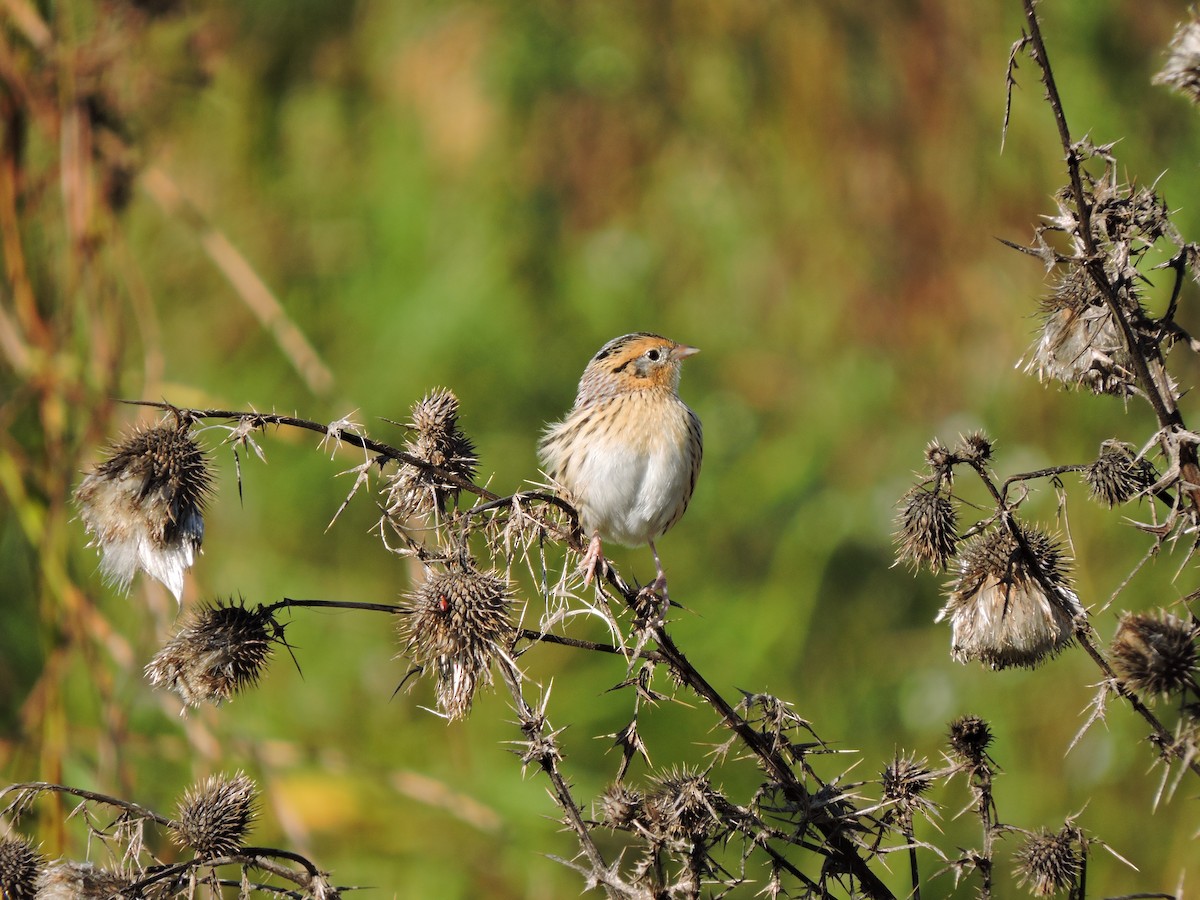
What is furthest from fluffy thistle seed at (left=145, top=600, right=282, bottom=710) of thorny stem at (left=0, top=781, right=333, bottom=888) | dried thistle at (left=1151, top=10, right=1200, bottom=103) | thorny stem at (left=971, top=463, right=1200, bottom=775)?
dried thistle at (left=1151, top=10, right=1200, bottom=103)

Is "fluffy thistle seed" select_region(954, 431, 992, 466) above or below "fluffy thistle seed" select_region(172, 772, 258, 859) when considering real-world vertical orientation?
above

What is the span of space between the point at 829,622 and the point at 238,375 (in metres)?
2.83

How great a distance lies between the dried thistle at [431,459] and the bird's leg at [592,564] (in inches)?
11.3

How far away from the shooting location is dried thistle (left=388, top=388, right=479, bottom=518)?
2.18 metres

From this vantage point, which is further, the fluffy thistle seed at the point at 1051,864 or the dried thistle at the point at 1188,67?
the fluffy thistle seed at the point at 1051,864

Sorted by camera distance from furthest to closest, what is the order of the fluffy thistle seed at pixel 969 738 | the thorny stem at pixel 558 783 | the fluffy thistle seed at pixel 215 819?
1. the fluffy thistle seed at pixel 969 738
2. the fluffy thistle seed at pixel 215 819
3. the thorny stem at pixel 558 783

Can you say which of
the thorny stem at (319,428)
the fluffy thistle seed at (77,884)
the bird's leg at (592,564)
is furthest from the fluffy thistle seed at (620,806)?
the fluffy thistle seed at (77,884)

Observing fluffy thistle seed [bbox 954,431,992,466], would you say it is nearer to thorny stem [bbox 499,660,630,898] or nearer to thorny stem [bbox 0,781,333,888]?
thorny stem [bbox 499,660,630,898]

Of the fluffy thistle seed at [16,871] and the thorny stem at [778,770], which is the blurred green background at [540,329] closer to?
the fluffy thistle seed at [16,871]

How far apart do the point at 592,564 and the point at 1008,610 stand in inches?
29.5

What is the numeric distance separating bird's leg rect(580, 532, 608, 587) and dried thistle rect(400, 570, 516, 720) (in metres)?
0.25

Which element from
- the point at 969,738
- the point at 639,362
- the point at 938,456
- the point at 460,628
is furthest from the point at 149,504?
the point at 639,362

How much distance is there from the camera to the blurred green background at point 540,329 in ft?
15.4

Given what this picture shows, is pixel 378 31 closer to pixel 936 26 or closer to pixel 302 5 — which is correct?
pixel 302 5
